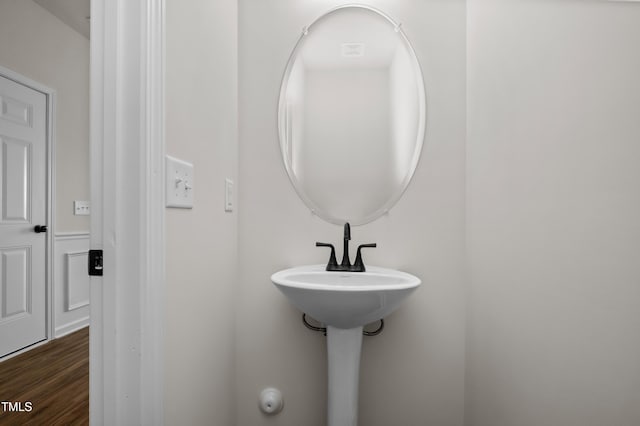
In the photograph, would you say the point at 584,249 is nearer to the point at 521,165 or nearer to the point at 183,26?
the point at 521,165

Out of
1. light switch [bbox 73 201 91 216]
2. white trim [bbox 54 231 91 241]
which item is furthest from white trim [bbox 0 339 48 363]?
light switch [bbox 73 201 91 216]

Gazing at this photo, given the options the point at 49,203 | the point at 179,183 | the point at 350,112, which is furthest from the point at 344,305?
the point at 49,203

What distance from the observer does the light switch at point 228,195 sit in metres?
1.22

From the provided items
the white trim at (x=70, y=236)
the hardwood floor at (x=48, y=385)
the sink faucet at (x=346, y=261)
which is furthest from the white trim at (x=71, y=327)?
the sink faucet at (x=346, y=261)

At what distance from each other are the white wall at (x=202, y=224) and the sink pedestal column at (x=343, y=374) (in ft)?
1.27

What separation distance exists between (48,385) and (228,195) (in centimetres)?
174

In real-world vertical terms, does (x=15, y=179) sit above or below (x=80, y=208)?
above

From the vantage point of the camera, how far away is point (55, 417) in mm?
1636

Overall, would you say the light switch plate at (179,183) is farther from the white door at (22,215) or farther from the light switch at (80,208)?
the light switch at (80,208)

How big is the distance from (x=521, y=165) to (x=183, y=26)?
102cm

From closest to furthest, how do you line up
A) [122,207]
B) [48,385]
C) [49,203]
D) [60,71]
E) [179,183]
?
[122,207]
[179,183]
[48,385]
[49,203]
[60,71]

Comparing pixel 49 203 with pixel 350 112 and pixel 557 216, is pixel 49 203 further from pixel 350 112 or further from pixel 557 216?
pixel 557 216

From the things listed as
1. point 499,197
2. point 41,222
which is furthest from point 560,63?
point 41,222

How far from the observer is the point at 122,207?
0.70 meters
